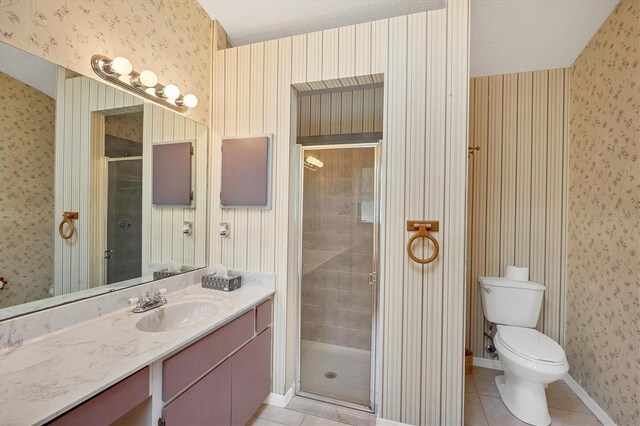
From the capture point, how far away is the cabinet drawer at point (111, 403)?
82cm

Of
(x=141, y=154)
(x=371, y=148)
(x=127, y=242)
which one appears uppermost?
(x=371, y=148)

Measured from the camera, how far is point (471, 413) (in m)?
1.92

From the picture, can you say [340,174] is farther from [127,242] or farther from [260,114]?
[127,242]

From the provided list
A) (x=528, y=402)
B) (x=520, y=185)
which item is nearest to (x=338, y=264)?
(x=528, y=402)

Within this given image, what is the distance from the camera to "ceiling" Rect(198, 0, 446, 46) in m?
1.88

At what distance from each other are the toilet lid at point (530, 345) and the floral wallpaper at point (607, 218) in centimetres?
32

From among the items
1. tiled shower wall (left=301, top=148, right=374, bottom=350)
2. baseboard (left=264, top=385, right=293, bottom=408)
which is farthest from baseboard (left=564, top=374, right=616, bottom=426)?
baseboard (left=264, top=385, right=293, bottom=408)

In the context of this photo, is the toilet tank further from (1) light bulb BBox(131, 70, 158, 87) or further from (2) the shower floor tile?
(1) light bulb BBox(131, 70, 158, 87)

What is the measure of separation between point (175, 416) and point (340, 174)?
6.39 ft

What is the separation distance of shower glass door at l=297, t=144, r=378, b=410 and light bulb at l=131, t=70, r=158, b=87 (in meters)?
1.10

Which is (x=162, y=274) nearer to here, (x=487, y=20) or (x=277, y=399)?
(x=277, y=399)

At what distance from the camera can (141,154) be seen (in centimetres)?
167

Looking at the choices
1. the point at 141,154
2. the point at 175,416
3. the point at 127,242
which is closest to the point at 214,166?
the point at 141,154

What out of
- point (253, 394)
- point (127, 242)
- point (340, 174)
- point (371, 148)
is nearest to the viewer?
point (127, 242)
